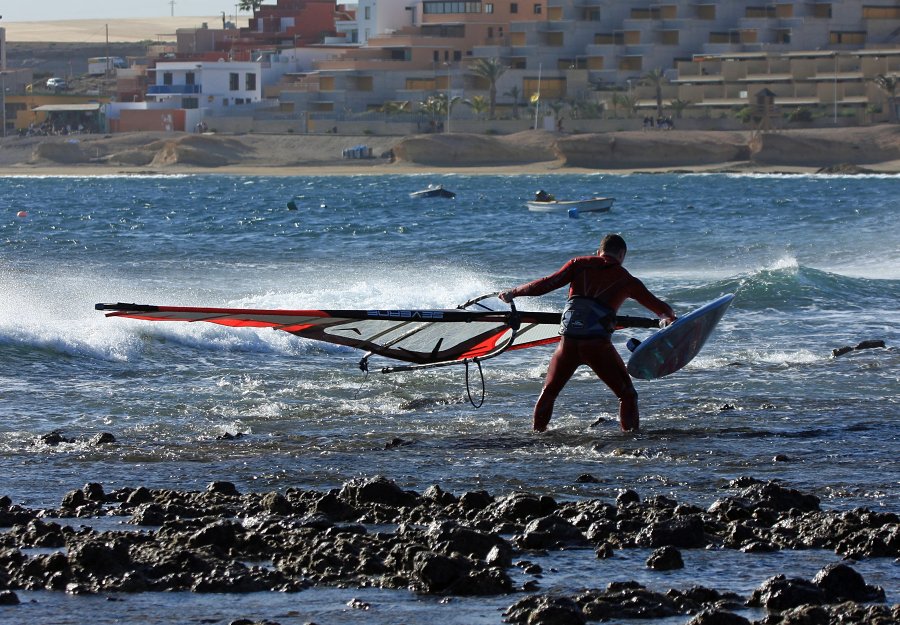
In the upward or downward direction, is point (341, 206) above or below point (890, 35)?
below

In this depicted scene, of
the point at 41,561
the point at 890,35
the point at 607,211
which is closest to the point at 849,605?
the point at 41,561

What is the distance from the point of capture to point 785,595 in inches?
277

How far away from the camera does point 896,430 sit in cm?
1195

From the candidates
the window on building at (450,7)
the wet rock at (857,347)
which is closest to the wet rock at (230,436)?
the wet rock at (857,347)

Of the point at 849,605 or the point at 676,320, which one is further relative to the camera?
the point at 676,320

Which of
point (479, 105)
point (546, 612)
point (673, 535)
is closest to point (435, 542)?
point (546, 612)

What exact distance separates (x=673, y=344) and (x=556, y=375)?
1027 mm

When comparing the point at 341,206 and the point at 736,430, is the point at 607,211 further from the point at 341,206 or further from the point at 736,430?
the point at 736,430

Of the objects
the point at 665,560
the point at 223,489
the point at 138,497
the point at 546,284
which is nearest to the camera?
the point at 665,560

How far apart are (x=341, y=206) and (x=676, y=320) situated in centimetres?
5641

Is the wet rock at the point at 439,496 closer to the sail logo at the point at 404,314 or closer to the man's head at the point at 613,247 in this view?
the sail logo at the point at 404,314

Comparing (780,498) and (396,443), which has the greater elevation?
(780,498)

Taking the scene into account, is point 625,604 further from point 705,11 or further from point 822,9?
point 705,11

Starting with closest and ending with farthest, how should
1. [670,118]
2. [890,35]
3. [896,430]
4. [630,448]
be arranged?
1. [630,448]
2. [896,430]
3. [670,118]
4. [890,35]
